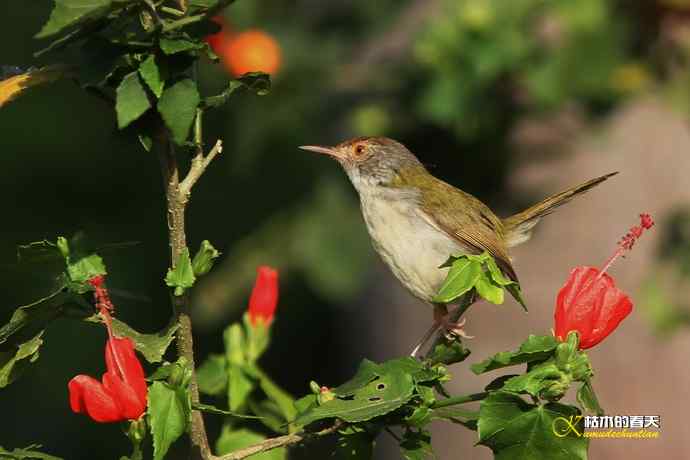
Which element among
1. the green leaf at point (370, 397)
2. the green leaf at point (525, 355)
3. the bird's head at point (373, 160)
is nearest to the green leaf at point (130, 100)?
the green leaf at point (370, 397)

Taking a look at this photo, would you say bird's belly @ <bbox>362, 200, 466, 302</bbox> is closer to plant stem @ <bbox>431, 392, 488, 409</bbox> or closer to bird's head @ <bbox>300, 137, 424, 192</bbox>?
bird's head @ <bbox>300, 137, 424, 192</bbox>

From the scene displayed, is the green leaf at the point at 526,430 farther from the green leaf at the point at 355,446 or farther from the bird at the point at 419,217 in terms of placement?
the bird at the point at 419,217

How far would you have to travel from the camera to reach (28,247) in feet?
7.04

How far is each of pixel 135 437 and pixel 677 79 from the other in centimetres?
426

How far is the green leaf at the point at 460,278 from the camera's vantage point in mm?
2094

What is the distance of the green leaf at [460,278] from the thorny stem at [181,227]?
0.45 m

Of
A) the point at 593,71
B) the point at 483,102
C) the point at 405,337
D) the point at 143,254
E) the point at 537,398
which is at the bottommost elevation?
the point at 143,254

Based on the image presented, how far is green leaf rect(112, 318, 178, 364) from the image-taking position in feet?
6.78

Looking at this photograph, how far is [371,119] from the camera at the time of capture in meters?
5.87

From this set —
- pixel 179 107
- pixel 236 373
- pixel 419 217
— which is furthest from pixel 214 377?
pixel 419 217

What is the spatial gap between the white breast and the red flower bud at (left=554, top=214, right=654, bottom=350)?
129cm

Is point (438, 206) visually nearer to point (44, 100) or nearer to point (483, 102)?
point (483, 102)

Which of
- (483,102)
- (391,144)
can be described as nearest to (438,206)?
(391,144)

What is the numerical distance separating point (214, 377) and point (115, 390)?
794mm
